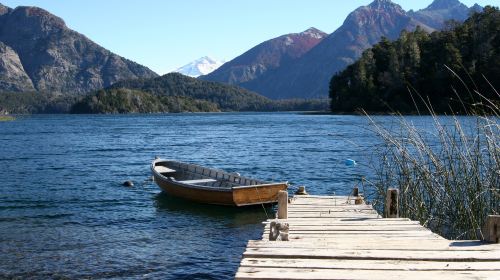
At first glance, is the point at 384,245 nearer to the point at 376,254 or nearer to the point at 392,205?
the point at 376,254

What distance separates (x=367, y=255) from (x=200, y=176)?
62.2 ft

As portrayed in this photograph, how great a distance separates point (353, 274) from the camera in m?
5.96

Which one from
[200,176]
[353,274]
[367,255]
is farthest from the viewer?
[200,176]

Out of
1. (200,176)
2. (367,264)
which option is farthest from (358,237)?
(200,176)

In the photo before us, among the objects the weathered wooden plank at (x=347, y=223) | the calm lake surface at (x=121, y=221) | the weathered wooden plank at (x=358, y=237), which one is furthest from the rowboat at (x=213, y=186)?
the weathered wooden plank at (x=358, y=237)

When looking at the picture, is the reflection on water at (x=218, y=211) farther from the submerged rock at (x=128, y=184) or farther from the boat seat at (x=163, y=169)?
the submerged rock at (x=128, y=184)

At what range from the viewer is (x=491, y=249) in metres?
7.02

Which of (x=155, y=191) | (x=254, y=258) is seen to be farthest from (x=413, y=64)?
(x=254, y=258)

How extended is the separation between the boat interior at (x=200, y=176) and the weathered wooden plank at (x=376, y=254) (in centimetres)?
1311

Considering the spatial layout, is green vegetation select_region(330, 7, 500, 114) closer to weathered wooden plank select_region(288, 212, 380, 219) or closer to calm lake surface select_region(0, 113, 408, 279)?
calm lake surface select_region(0, 113, 408, 279)

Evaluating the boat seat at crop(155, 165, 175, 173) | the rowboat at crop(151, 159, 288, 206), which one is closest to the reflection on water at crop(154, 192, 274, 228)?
the rowboat at crop(151, 159, 288, 206)

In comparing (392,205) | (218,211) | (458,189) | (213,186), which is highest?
(458,189)

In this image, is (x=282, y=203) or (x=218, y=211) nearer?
(x=282, y=203)

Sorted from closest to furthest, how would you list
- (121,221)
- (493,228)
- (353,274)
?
(353,274)
(493,228)
(121,221)
